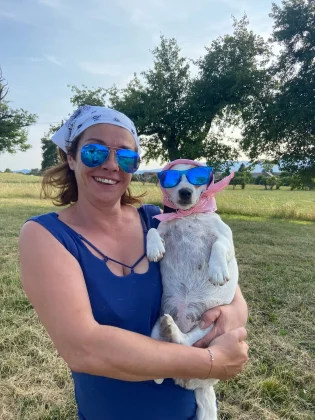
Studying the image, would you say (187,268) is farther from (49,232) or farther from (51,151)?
(51,151)

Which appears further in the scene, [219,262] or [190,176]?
[190,176]

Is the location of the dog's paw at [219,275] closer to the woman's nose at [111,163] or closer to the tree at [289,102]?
the woman's nose at [111,163]

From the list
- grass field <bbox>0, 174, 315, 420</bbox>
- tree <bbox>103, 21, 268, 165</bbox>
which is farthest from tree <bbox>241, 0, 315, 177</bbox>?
grass field <bbox>0, 174, 315, 420</bbox>

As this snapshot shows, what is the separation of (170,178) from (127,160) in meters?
0.53

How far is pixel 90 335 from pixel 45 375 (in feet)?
8.37

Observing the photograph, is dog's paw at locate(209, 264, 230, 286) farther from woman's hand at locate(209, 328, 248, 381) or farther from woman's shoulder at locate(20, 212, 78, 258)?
woman's shoulder at locate(20, 212, 78, 258)

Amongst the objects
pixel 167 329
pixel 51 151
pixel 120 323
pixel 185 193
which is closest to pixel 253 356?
pixel 185 193

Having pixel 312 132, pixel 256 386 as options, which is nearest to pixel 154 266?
pixel 256 386

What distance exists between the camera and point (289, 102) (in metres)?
13.4

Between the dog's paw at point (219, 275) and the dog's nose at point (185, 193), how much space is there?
0.46 metres

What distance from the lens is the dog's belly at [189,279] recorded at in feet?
5.89

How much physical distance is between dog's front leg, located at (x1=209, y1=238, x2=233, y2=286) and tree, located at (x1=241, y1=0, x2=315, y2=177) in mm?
12222

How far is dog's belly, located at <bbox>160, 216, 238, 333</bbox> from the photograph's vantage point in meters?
1.80

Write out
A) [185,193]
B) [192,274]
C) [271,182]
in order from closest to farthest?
[192,274] → [185,193] → [271,182]
